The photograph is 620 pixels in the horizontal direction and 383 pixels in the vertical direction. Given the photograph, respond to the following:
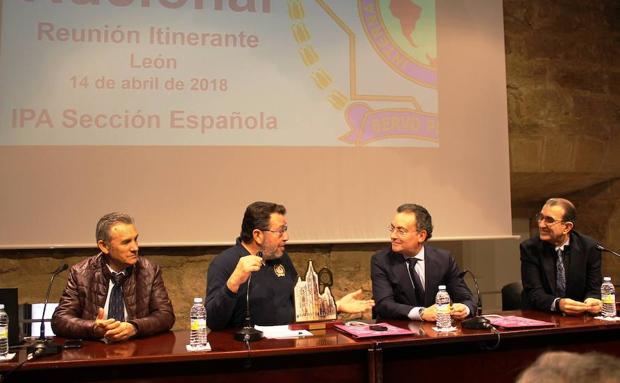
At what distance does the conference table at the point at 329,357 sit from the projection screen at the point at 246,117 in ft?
5.46

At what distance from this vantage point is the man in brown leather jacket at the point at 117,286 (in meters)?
2.57

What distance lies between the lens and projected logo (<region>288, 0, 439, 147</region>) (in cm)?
430

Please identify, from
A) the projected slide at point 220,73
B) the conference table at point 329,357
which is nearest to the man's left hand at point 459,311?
the conference table at point 329,357

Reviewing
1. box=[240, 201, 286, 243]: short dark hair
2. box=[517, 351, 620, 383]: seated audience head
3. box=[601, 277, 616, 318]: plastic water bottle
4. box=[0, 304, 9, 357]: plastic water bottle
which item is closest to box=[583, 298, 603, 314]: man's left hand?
Result: box=[601, 277, 616, 318]: plastic water bottle

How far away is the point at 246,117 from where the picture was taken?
4.12 metres

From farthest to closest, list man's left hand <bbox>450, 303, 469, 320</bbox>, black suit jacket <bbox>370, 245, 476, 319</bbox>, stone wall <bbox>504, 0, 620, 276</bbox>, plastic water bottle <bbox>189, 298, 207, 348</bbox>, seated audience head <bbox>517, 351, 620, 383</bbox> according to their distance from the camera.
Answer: stone wall <bbox>504, 0, 620, 276</bbox>
black suit jacket <bbox>370, 245, 476, 319</bbox>
man's left hand <bbox>450, 303, 469, 320</bbox>
plastic water bottle <bbox>189, 298, 207, 348</bbox>
seated audience head <bbox>517, 351, 620, 383</bbox>

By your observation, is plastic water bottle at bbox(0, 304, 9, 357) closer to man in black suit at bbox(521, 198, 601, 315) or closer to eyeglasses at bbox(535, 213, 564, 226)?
man in black suit at bbox(521, 198, 601, 315)

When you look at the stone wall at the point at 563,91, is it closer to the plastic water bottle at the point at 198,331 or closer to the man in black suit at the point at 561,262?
the man in black suit at the point at 561,262

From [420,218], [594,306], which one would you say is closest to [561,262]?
[594,306]

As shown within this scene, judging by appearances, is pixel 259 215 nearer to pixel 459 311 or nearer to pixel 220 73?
pixel 459 311

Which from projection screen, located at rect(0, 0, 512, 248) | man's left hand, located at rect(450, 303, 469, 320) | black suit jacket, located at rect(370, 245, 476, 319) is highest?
projection screen, located at rect(0, 0, 512, 248)

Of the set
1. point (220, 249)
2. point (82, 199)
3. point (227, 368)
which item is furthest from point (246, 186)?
point (227, 368)

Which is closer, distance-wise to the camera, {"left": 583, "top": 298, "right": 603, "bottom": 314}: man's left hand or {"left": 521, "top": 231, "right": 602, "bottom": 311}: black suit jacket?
{"left": 583, "top": 298, "right": 603, "bottom": 314}: man's left hand

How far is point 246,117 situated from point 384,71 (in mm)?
1092
